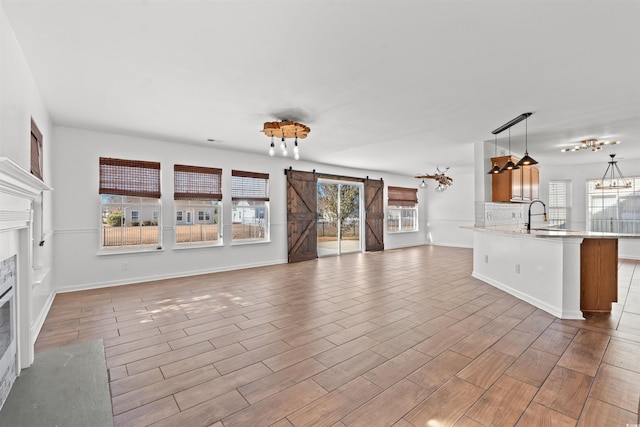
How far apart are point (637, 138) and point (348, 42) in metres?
6.17

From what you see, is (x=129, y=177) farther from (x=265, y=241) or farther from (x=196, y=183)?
(x=265, y=241)

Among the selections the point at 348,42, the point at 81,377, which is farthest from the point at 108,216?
the point at 348,42

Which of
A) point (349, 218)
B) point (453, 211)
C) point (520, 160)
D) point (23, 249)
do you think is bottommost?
point (23, 249)

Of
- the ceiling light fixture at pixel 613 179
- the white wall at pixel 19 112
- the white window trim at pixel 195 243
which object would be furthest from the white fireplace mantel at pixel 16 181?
the ceiling light fixture at pixel 613 179

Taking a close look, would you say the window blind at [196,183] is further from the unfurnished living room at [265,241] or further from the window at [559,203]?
the window at [559,203]

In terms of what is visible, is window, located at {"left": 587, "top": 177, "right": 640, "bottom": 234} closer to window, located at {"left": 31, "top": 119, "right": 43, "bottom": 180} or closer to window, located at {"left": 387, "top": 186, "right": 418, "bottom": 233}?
window, located at {"left": 387, "top": 186, "right": 418, "bottom": 233}

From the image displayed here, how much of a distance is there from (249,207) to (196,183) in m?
1.29

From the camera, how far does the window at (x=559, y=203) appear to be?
8.36 m

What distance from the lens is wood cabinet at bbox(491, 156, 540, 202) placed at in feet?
17.8

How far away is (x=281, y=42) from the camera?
2.33 m

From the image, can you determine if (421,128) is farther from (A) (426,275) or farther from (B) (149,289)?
(B) (149,289)

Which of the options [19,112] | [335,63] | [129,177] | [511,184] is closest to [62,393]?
[19,112]

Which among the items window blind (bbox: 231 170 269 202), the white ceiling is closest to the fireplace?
the white ceiling

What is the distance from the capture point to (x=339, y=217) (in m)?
8.70
